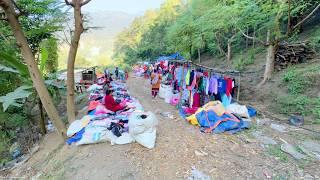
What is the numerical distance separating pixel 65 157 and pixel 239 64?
12.8m

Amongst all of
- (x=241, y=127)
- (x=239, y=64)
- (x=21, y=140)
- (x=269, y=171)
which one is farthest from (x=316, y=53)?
(x=21, y=140)

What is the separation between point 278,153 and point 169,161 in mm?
2398

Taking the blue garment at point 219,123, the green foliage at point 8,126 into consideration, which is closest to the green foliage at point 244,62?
the blue garment at point 219,123

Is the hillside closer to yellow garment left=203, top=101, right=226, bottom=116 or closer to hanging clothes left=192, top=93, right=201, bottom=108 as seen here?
hanging clothes left=192, top=93, right=201, bottom=108

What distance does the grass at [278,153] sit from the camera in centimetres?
498

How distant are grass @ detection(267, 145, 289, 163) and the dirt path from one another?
3.6 inches

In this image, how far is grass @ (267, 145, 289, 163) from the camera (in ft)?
16.3

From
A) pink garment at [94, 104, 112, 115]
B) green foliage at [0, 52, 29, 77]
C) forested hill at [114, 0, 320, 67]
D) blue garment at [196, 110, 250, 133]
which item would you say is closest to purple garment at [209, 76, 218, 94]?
blue garment at [196, 110, 250, 133]

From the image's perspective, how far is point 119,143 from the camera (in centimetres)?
543

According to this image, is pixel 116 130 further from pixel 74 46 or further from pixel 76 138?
pixel 74 46

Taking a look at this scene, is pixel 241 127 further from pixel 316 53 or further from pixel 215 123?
pixel 316 53

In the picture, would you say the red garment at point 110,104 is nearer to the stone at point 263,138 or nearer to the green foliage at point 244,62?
the stone at point 263,138

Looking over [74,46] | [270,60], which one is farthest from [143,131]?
[270,60]

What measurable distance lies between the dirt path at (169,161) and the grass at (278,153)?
0.30ft
